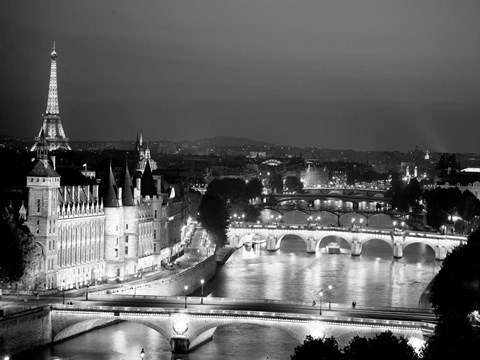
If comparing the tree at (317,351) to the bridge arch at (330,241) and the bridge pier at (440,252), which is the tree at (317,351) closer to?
the bridge pier at (440,252)

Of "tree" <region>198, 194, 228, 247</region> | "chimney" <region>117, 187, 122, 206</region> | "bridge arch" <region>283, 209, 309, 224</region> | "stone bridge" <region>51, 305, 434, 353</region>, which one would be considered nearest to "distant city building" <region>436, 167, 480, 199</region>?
"bridge arch" <region>283, 209, 309, 224</region>

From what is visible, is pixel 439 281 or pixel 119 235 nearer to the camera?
pixel 439 281

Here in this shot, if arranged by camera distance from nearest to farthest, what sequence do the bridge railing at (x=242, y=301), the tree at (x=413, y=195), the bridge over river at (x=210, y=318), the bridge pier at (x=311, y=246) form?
the bridge over river at (x=210, y=318), the bridge railing at (x=242, y=301), the bridge pier at (x=311, y=246), the tree at (x=413, y=195)

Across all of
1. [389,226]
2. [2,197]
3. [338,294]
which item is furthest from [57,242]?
[389,226]

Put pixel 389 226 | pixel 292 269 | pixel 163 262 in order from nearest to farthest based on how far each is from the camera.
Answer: pixel 163 262 → pixel 292 269 → pixel 389 226

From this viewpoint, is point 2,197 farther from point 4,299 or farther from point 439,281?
point 439,281

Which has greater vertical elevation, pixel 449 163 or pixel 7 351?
pixel 449 163


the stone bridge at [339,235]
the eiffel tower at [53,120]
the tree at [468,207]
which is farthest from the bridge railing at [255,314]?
the eiffel tower at [53,120]

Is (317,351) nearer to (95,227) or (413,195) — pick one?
(95,227)
